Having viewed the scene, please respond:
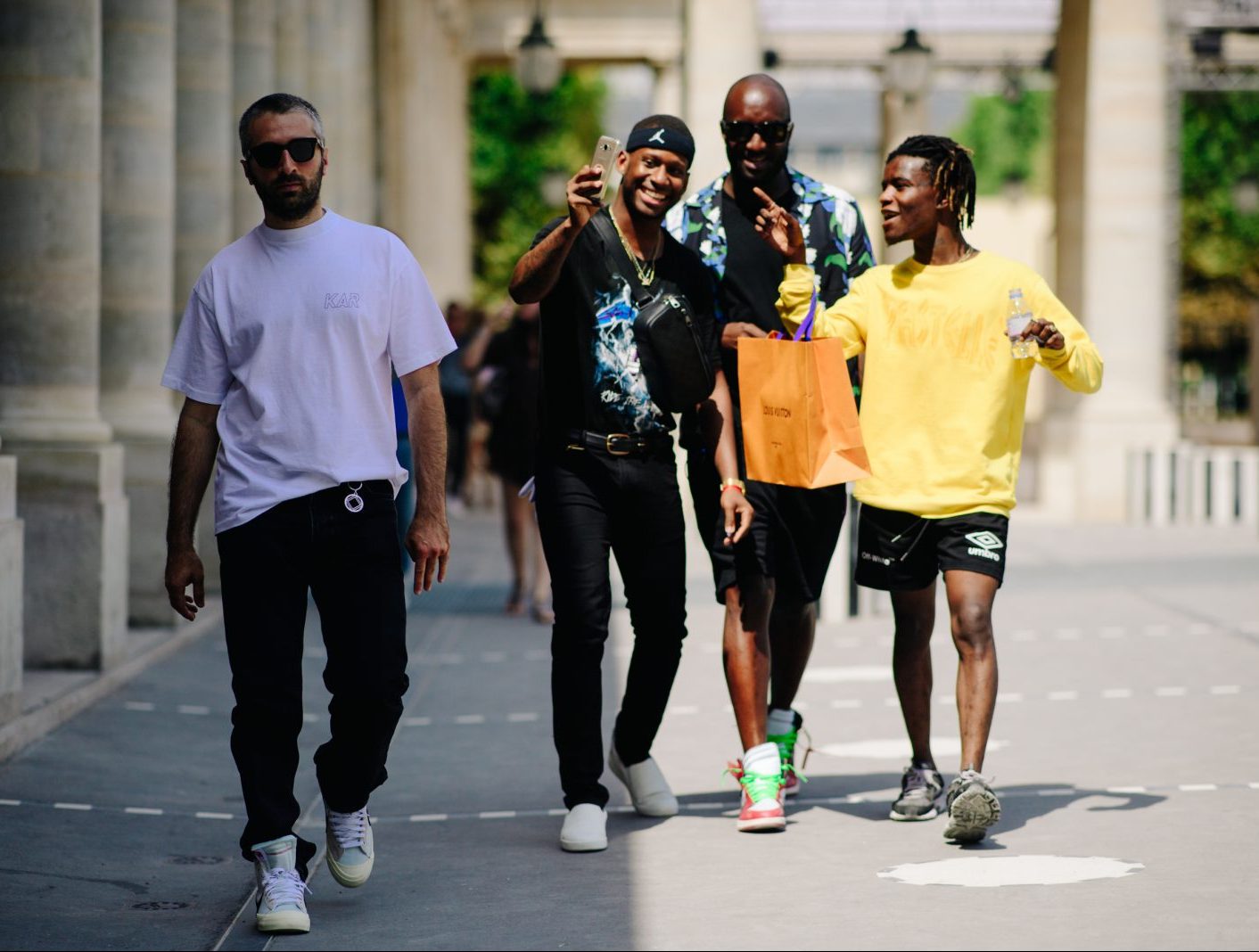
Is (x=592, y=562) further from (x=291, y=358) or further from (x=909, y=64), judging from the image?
(x=909, y=64)

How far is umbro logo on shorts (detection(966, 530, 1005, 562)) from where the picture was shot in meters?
6.39

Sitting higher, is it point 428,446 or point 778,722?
point 428,446

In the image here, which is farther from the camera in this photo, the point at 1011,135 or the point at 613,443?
the point at 1011,135

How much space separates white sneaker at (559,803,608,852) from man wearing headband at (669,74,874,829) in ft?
1.49

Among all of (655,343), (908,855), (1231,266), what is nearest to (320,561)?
(655,343)

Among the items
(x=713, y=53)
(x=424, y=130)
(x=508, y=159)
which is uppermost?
(x=508, y=159)

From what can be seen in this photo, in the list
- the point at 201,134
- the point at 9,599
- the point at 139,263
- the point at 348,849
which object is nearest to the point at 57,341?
the point at 139,263

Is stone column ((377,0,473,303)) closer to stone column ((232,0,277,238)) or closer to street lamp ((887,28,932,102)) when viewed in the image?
street lamp ((887,28,932,102))

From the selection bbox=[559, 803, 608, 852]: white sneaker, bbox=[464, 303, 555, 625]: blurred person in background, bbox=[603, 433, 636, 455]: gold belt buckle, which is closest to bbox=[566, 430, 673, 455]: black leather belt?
bbox=[603, 433, 636, 455]: gold belt buckle

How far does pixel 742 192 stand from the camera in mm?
6781

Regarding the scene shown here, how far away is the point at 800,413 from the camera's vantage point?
641 cm

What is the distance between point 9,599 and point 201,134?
6.49m

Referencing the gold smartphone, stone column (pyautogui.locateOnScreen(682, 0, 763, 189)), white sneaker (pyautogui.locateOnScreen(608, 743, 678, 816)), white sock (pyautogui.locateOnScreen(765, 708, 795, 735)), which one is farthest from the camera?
stone column (pyautogui.locateOnScreen(682, 0, 763, 189))

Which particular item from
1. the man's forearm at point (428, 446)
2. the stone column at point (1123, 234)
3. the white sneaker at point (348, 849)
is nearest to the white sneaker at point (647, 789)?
the white sneaker at point (348, 849)
